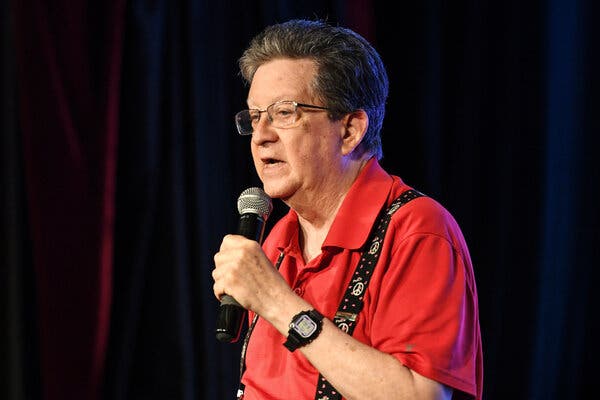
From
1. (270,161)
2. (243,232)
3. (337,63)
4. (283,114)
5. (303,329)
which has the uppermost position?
(337,63)

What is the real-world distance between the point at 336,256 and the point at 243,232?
256 mm

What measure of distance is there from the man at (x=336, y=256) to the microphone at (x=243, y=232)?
0.03 meters

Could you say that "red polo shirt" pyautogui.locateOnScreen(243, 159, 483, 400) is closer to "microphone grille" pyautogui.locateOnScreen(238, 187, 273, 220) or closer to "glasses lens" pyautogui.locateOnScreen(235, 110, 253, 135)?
"microphone grille" pyautogui.locateOnScreen(238, 187, 273, 220)

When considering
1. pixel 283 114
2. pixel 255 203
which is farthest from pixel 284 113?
pixel 255 203

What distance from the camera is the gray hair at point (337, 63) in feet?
5.67

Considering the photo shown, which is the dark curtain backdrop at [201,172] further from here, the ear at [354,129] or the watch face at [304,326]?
the watch face at [304,326]

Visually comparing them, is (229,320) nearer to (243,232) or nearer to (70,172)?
(243,232)

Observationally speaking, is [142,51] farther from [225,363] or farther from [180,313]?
[225,363]

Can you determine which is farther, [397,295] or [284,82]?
[284,82]

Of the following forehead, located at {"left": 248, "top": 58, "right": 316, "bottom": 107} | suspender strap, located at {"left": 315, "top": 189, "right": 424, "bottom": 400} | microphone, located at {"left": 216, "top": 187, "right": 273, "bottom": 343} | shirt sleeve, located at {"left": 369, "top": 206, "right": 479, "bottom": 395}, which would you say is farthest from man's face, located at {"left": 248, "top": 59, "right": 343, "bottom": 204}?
shirt sleeve, located at {"left": 369, "top": 206, "right": 479, "bottom": 395}

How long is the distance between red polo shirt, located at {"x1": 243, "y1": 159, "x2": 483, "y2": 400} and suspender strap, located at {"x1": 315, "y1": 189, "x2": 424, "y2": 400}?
2 centimetres

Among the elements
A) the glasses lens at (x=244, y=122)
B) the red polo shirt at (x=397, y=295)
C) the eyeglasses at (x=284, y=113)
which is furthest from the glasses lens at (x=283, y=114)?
the red polo shirt at (x=397, y=295)

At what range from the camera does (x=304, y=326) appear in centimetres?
139

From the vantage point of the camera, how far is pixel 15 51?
2434 mm
